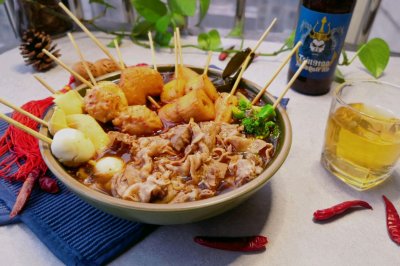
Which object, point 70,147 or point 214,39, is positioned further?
point 214,39

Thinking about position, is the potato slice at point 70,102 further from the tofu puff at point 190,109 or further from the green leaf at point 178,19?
the green leaf at point 178,19

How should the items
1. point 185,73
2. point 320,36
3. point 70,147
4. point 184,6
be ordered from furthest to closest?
1. point 184,6
2. point 320,36
3. point 185,73
4. point 70,147

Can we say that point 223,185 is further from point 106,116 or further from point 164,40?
point 164,40

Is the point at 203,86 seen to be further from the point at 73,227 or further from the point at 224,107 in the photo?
the point at 73,227

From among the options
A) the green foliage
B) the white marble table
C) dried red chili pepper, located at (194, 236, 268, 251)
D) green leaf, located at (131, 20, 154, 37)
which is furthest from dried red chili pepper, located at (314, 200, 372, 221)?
green leaf, located at (131, 20, 154, 37)

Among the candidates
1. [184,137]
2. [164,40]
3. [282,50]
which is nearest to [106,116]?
[184,137]

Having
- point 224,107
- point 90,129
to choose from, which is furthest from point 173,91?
point 90,129

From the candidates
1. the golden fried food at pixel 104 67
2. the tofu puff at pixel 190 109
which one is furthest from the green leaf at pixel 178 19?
the tofu puff at pixel 190 109
